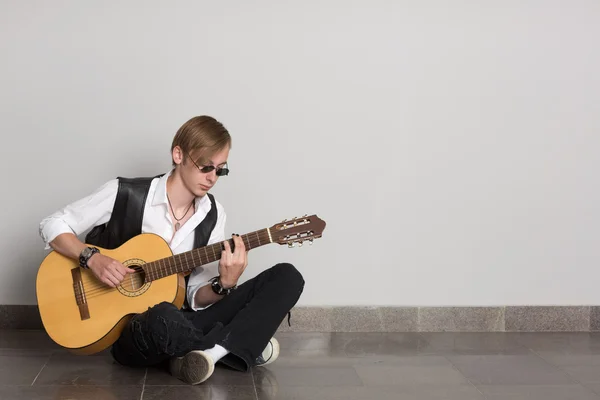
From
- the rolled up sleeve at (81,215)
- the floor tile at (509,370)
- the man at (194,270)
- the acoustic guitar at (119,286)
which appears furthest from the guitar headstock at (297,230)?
the floor tile at (509,370)

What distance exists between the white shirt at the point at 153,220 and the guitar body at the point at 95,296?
0.34 feet

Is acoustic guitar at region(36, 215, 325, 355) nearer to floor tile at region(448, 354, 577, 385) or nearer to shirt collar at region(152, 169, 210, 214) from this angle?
shirt collar at region(152, 169, 210, 214)

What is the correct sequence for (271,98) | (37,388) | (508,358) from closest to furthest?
(37,388)
(508,358)
(271,98)

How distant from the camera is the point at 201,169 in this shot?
303 centimetres

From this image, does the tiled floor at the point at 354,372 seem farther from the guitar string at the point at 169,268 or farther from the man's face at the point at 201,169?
the man's face at the point at 201,169

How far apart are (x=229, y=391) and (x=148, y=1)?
5.72 ft

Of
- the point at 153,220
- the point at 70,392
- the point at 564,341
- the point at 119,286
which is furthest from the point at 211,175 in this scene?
the point at 564,341

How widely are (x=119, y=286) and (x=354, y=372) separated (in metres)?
0.92

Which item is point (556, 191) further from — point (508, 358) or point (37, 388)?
point (37, 388)

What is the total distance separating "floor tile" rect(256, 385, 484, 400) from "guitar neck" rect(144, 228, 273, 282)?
1.59 ft

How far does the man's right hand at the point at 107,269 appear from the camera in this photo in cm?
289

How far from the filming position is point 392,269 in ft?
12.7

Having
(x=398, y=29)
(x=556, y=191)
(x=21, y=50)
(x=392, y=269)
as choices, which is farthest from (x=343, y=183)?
(x=21, y=50)

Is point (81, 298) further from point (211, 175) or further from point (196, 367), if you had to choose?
point (211, 175)
